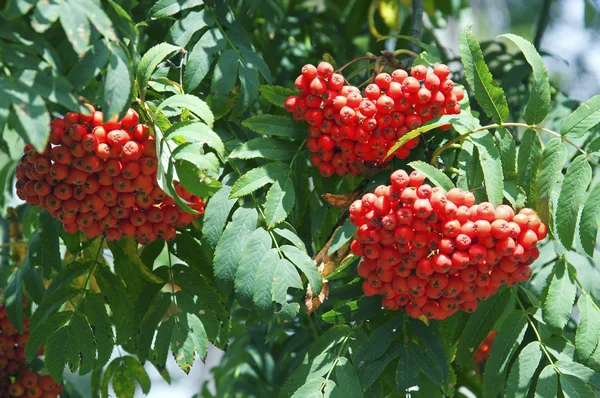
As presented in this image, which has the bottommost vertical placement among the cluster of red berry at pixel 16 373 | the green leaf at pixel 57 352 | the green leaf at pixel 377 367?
the cluster of red berry at pixel 16 373

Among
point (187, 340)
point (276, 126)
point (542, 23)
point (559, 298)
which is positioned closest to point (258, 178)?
point (276, 126)

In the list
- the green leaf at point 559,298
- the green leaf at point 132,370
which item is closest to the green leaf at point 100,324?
the green leaf at point 132,370

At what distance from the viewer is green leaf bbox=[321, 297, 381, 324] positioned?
2.56 m

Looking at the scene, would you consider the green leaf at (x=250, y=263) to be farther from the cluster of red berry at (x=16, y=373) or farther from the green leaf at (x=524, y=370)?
the cluster of red berry at (x=16, y=373)

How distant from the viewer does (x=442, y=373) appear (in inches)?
95.8

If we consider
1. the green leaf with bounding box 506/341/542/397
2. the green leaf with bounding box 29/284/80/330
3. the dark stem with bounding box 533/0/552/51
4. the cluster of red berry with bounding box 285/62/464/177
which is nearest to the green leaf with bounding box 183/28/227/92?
the cluster of red berry with bounding box 285/62/464/177

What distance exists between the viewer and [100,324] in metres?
2.59

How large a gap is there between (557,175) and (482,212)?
0.29 metres

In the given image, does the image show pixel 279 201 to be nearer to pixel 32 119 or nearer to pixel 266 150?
pixel 266 150

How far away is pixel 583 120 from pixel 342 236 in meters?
0.79

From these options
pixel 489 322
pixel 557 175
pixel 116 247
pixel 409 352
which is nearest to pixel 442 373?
pixel 409 352

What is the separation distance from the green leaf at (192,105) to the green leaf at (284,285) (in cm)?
48

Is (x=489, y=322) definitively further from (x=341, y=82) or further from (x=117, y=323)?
(x=117, y=323)

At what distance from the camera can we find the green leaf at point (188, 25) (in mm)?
2748
